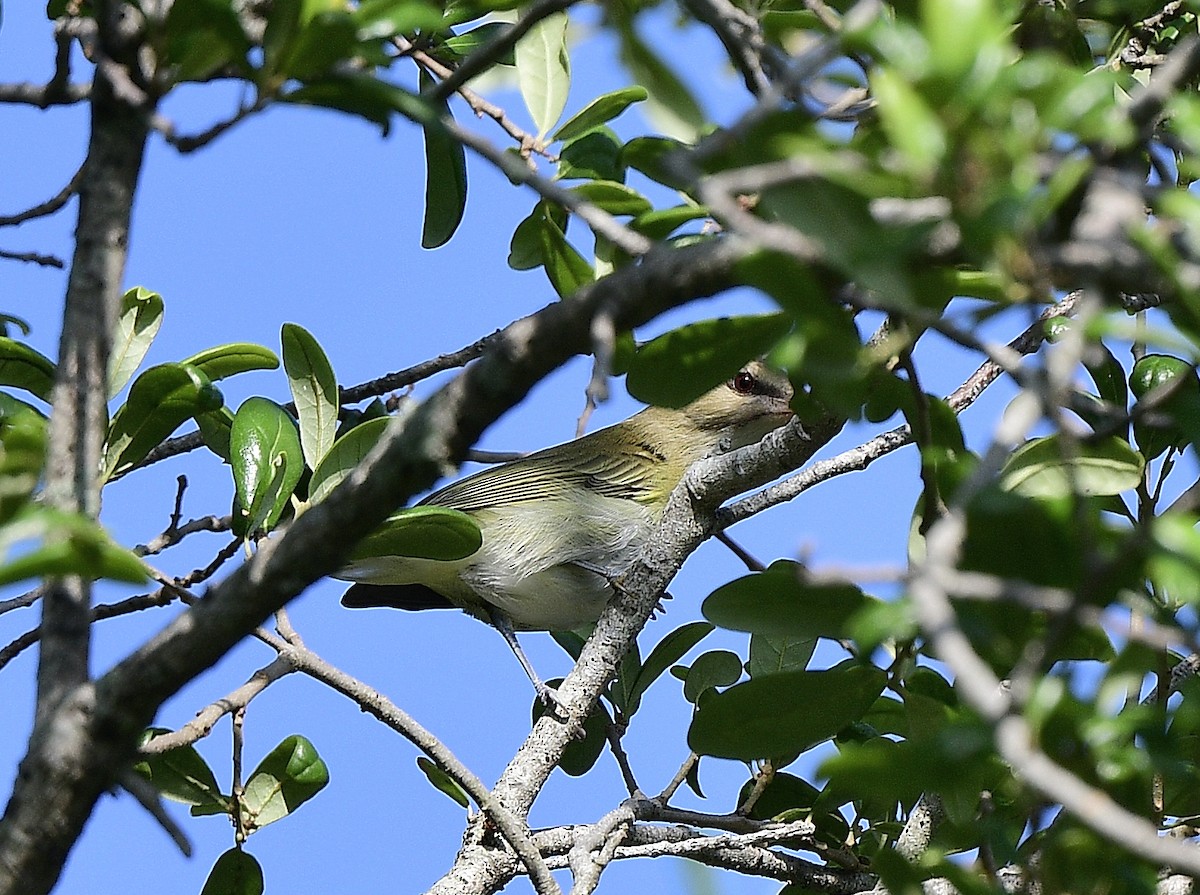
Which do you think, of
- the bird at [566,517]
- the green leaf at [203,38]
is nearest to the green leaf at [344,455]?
the green leaf at [203,38]

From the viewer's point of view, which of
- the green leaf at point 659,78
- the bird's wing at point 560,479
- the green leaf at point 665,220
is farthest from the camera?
the bird's wing at point 560,479

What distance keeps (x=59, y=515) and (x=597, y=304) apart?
0.54 m

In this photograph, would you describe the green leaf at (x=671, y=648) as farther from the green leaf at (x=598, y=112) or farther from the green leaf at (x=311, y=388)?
the green leaf at (x=598, y=112)

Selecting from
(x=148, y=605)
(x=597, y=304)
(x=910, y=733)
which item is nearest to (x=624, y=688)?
(x=148, y=605)

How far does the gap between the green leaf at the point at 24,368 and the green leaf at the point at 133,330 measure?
0.39ft

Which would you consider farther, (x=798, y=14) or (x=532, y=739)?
(x=532, y=739)

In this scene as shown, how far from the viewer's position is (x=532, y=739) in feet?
10.2

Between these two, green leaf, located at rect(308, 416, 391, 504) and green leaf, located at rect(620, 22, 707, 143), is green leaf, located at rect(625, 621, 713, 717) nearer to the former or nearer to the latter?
green leaf, located at rect(308, 416, 391, 504)

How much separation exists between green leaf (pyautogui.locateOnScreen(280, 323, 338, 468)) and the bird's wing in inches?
110

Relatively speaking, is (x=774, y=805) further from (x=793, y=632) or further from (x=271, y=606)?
(x=271, y=606)

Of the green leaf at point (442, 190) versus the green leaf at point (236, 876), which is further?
the green leaf at point (236, 876)

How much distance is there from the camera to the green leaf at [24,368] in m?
2.21

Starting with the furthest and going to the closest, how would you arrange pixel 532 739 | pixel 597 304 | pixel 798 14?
pixel 532 739
pixel 798 14
pixel 597 304

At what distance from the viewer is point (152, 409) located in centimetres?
221
